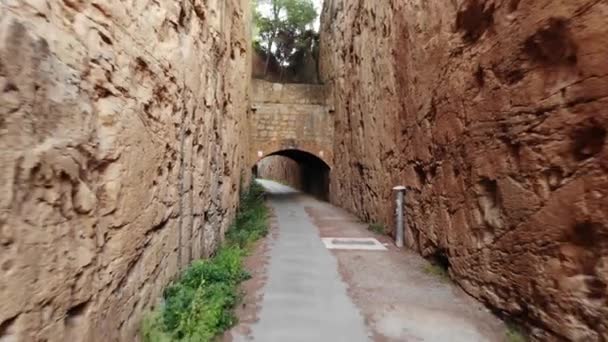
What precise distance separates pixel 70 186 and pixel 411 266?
550 cm

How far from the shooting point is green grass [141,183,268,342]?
3.36 meters

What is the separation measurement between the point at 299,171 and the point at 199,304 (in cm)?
2249

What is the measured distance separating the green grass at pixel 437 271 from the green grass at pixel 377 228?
2959mm

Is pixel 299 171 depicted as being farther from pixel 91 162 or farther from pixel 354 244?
pixel 91 162

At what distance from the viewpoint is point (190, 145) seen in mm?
4770

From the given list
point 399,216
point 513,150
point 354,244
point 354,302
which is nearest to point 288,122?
point 354,244

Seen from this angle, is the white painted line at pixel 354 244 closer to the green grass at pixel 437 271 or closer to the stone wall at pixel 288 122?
the green grass at pixel 437 271

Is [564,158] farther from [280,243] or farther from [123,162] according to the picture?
[280,243]

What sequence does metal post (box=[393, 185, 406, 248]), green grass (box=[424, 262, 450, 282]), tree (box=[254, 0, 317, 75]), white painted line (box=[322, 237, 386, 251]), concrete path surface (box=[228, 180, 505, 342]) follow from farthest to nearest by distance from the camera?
tree (box=[254, 0, 317, 75]), white painted line (box=[322, 237, 386, 251]), metal post (box=[393, 185, 406, 248]), green grass (box=[424, 262, 450, 282]), concrete path surface (box=[228, 180, 505, 342])

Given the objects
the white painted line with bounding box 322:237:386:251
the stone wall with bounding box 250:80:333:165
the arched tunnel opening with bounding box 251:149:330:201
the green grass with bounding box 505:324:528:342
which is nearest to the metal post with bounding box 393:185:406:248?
the white painted line with bounding box 322:237:386:251

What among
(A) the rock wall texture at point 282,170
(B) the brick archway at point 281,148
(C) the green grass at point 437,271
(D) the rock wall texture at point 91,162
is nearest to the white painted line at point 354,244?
(C) the green grass at point 437,271

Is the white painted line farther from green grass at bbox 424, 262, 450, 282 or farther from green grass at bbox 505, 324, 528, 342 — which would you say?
green grass at bbox 505, 324, 528, 342

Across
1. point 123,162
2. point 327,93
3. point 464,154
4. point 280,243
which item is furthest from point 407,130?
point 327,93

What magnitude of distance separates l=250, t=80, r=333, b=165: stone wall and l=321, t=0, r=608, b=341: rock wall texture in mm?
9225
